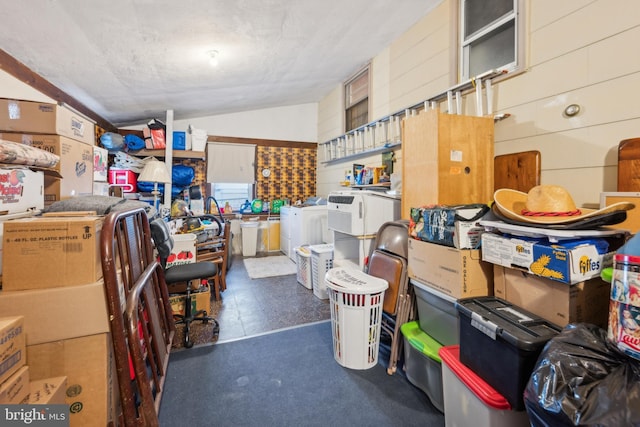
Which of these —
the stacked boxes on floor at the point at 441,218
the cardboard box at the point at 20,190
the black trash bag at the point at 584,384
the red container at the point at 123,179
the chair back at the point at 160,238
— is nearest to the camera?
the black trash bag at the point at 584,384

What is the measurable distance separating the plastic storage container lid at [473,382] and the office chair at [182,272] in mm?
1880

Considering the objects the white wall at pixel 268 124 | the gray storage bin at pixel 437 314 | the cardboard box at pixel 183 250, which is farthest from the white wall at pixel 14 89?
the gray storage bin at pixel 437 314

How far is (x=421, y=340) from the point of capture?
1.67m

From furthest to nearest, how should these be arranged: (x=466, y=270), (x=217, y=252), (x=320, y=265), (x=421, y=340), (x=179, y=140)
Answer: (x=179, y=140), (x=217, y=252), (x=320, y=265), (x=421, y=340), (x=466, y=270)

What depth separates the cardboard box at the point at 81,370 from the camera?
3.81 ft

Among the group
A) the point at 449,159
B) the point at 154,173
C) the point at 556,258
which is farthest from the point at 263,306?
the point at 556,258

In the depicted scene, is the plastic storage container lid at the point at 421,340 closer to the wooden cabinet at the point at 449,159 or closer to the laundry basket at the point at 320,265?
the wooden cabinet at the point at 449,159

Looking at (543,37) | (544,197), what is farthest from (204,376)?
(543,37)

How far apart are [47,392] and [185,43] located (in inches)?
99.9

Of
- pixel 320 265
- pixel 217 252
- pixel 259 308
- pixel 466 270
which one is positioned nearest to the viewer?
pixel 466 270

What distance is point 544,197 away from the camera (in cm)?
131

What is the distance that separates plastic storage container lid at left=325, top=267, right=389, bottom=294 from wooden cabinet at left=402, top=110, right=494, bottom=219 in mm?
673

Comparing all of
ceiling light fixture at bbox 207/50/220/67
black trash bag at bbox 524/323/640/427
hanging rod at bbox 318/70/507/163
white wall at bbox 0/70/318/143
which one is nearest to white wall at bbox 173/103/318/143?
white wall at bbox 0/70/318/143

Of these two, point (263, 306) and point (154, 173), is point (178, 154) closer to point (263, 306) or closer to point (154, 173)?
point (154, 173)
